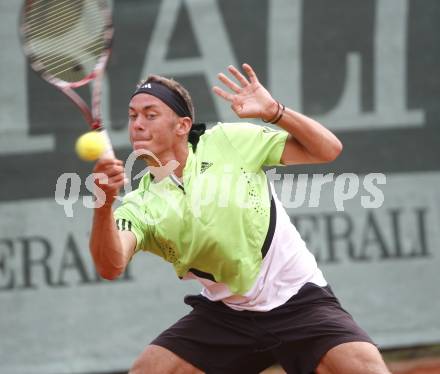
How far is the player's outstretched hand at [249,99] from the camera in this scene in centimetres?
420

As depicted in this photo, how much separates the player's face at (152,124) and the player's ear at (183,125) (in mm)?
25

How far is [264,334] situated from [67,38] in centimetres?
165

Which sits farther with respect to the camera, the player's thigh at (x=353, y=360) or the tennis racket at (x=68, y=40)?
the tennis racket at (x=68, y=40)

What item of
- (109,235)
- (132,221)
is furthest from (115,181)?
(132,221)

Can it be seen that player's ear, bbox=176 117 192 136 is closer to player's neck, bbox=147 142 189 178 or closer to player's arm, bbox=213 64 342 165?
player's neck, bbox=147 142 189 178

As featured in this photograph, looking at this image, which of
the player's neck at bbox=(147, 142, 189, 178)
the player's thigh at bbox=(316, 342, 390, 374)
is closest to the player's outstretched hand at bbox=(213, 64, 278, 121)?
the player's neck at bbox=(147, 142, 189, 178)

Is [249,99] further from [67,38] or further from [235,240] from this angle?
[67,38]

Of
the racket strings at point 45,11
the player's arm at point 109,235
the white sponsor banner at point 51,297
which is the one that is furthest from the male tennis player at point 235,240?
the white sponsor banner at point 51,297

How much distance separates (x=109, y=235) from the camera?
3949 millimetres

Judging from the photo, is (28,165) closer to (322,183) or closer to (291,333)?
(322,183)

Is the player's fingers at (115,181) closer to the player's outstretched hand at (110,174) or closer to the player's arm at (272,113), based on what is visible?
the player's outstretched hand at (110,174)

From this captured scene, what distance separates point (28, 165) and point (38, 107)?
0.39m

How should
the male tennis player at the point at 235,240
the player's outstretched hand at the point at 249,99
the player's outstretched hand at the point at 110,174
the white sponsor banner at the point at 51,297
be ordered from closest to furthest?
the player's outstretched hand at the point at 110,174 < the player's outstretched hand at the point at 249,99 < the male tennis player at the point at 235,240 < the white sponsor banner at the point at 51,297

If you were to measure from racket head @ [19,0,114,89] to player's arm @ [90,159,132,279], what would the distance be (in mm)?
812
